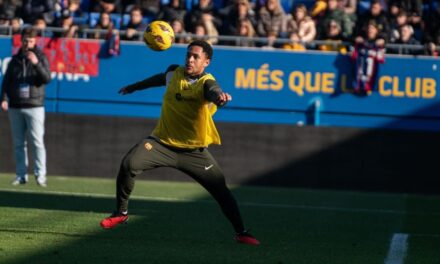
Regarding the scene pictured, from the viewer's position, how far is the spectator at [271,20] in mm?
20391

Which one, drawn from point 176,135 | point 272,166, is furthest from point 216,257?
point 272,166

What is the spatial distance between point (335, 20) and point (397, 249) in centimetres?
1039

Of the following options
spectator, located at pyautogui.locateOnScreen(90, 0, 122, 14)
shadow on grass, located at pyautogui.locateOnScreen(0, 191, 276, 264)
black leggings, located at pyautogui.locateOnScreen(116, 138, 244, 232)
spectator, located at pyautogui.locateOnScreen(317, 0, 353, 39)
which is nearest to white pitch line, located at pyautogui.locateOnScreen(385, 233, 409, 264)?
shadow on grass, located at pyautogui.locateOnScreen(0, 191, 276, 264)

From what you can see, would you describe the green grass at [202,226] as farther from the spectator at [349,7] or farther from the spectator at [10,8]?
the spectator at [10,8]

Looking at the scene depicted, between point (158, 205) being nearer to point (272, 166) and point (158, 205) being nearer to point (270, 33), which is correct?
point (272, 166)

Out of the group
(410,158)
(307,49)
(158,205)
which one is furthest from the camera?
(307,49)

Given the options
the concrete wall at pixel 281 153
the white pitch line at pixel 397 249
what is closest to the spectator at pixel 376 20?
the concrete wall at pixel 281 153

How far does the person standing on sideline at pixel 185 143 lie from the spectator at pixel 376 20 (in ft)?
32.2

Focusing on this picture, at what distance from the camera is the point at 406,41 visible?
19703mm

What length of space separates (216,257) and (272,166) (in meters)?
9.53

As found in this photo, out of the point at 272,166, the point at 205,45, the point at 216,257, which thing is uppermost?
the point at 205,45

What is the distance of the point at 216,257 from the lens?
9.12 meters

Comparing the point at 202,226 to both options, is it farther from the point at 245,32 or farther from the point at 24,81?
the point at 245,32

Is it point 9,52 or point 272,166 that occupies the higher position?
point 9,52
